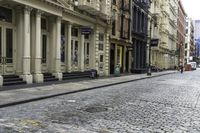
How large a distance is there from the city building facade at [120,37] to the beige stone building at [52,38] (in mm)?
3396

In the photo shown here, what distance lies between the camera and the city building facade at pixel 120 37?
3978cm

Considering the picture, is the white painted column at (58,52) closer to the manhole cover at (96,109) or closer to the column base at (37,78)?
the column base at (37,78)

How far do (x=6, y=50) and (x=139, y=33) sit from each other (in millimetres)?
34251

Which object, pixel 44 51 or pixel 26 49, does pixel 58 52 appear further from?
pixel 26 49

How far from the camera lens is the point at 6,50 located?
20.6 metres

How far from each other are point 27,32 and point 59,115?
11376 millimetres

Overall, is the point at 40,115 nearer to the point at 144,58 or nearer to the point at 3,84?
the point at 3,84

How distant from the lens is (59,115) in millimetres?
10742

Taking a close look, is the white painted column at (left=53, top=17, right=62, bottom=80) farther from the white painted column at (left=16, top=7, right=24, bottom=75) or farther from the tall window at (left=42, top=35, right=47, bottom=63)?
the white painted column at (left=16, top=7, right=24, bottom=75)

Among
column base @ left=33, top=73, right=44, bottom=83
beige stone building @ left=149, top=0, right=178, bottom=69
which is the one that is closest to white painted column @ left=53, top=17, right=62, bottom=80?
column base @ left=33, top=73, right=44, bottom=83

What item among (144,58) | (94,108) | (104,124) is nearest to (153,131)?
(104,124)

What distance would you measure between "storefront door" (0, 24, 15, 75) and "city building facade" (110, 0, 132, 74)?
17.9 metres

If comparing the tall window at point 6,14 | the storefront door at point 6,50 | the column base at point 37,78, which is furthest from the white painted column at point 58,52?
the tall window at point 6,14

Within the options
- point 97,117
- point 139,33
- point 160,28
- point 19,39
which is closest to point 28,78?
point 19,39
